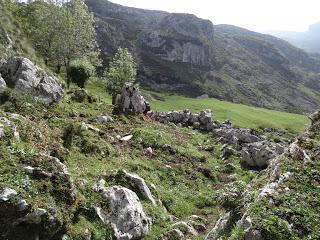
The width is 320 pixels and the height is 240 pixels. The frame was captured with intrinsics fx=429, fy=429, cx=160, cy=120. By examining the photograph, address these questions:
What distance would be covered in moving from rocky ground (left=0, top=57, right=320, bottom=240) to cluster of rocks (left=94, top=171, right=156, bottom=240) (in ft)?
0.18

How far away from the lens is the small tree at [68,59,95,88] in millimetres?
88444

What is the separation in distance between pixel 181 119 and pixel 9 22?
32024 mm

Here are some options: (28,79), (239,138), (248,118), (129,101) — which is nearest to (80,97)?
(129,101)

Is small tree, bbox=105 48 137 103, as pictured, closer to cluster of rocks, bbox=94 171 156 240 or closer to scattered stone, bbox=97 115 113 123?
scattered stone, bbox=97 115 113 123

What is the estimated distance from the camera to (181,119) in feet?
245

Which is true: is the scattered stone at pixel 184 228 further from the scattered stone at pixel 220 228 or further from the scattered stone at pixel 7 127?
the scattered stone at pixel 7 127

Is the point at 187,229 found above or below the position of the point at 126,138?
above

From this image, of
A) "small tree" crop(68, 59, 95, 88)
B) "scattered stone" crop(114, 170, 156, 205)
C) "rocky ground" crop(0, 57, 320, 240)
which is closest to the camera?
"rocky ground" crop(0, 57, 320, 240)

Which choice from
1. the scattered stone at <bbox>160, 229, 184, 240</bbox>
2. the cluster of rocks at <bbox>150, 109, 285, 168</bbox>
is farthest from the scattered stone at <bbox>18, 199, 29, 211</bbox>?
the cluster of rocks at <bbox>150, 109, 285, 168</bbox>

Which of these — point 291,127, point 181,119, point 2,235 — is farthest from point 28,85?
point 291,127

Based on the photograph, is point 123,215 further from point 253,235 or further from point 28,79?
point 28,79

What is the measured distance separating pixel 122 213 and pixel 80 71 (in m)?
71.5

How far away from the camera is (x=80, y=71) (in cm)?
9056

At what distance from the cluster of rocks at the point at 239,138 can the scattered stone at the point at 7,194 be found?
105 feet
